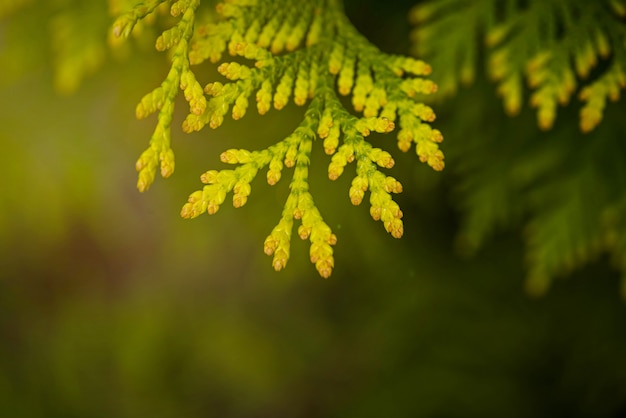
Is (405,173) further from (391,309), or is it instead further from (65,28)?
(65,28)

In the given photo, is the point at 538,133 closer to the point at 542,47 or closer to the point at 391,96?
the point at 542,47

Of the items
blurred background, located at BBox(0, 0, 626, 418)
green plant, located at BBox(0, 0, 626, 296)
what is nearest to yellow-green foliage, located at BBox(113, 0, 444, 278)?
green plant, located at BBox(0, 0, 626, 296)

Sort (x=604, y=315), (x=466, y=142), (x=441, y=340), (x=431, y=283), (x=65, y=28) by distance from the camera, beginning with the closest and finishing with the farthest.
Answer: (x=65, y=28)
(x=466, y=142)
(x=604, y=315)
(x=431, y=283)
(x=441, y=340)

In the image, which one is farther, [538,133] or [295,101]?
[538,133]

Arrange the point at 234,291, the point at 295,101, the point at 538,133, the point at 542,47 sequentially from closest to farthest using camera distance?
the point at 295,101, the point at 542,47, the point at 538,133, the point at 234,291

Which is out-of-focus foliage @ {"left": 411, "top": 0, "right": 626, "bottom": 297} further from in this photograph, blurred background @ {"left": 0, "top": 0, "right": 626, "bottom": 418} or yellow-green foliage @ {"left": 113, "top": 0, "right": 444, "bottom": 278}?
yellow-green foliage @ {"left": 113, "top": 0, "right": 444, "bottom": 278}

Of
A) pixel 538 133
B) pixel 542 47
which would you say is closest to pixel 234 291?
pixel 538 133

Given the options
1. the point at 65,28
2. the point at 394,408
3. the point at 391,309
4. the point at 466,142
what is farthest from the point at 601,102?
the point at 394,408

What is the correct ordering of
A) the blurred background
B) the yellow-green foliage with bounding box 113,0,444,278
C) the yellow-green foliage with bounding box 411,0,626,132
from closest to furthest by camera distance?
the yellow-green foliage with bounding box 113,0,444,278 → the yellow-green foliage with bounding box 411,0,626,132 → the blurred background
